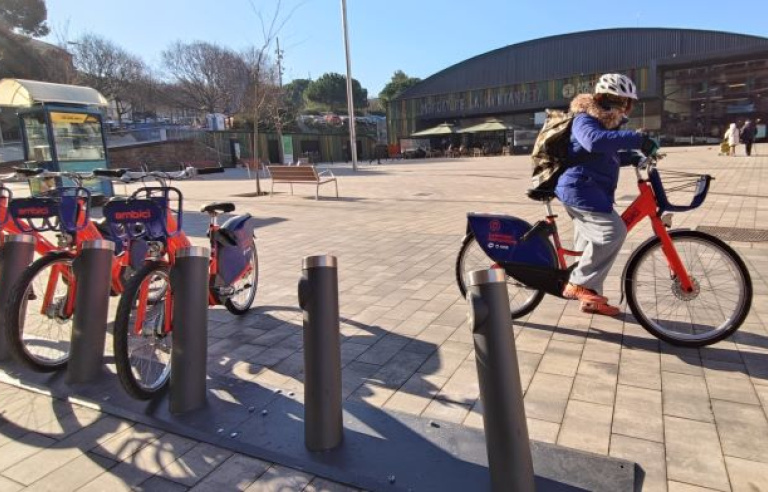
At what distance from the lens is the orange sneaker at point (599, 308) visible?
3.88 meters

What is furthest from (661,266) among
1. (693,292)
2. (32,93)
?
(32,93)

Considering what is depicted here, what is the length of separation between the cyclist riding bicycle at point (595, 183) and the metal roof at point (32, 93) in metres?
12.5

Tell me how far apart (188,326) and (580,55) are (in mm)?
50748

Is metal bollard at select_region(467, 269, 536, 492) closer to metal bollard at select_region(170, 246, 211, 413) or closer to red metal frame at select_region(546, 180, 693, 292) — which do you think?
metal bollard at select_region(170, 246, 211, 413)

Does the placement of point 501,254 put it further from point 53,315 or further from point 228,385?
point 53,315

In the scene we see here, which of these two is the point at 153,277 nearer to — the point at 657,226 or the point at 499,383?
the point at 499,383

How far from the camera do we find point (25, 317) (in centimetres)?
345

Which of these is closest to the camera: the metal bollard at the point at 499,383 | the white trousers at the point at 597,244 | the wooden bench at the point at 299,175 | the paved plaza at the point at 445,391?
the metal bollard at the point at 499,383

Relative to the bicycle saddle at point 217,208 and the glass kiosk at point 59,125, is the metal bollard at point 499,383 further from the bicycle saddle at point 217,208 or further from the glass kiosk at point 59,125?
the glass kiosk at point 59,125

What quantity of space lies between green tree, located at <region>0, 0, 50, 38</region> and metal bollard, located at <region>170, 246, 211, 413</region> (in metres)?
50.7

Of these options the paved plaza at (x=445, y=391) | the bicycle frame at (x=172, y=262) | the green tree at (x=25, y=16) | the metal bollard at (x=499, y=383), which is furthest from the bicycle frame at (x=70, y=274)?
the green tree at (x=25, y=16)

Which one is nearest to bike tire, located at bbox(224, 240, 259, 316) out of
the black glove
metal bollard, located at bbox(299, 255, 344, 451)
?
metal bollard, located at bbox(299, 255, 344, 451)

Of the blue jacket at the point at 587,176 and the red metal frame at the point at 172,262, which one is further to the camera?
the blue jacket at the point at 587,176

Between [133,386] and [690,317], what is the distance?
148 inches
